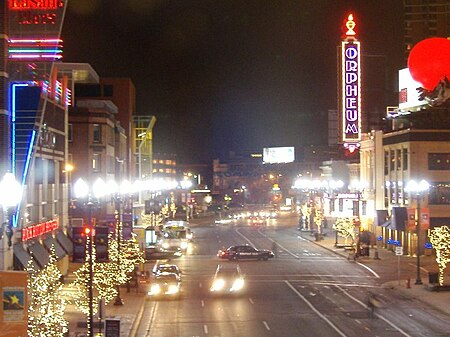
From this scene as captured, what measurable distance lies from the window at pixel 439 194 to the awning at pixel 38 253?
4273 centimetres

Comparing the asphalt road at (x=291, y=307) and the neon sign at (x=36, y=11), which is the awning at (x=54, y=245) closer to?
the asphalt road at (x=291, y=307)

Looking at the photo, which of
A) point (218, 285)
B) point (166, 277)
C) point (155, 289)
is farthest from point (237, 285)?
point (155, 289)

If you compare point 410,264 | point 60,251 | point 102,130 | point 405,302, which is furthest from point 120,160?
point 405,302

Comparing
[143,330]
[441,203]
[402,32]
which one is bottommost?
[143,330]

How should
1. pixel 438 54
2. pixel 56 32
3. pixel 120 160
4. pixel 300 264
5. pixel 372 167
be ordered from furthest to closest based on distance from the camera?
1. pixel 120 160
2. pixel 372 167
3. pixel 438 54
4. pixel 300 264
5. pixel 56 32

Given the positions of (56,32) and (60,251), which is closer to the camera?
(56,32)

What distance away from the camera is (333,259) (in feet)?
243

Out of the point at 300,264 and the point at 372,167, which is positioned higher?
the point at 372,167

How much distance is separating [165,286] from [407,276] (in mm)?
19371

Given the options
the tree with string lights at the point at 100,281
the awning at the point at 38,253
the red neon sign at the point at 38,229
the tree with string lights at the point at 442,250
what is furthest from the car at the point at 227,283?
the tree with string lights at the point at 442,250

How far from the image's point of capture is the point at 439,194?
77062 millimetres

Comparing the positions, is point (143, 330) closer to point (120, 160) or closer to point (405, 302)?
point (405, 302)

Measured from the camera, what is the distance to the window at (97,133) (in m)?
81.2

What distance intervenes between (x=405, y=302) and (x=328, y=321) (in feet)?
29.3
